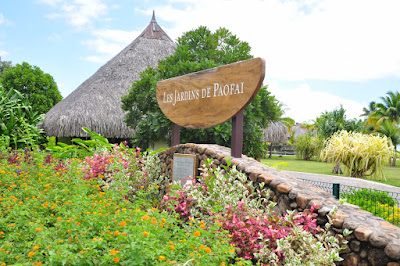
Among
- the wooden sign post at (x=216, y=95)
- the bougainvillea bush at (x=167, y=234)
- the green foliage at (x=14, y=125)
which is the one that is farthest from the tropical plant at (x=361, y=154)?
the green foliage at (x=14, y=125)

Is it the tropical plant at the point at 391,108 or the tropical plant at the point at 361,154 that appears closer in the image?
the tropical plant at the point at 361,154

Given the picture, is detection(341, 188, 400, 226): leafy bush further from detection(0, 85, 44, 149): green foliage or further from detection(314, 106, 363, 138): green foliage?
detection(314, 106, 363, 138): green foliage

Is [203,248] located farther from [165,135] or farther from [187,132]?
[165,135]

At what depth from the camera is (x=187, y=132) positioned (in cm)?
793

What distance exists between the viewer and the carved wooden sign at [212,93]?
434 centimetres

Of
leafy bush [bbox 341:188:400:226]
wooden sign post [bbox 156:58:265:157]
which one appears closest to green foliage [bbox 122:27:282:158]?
wooden sign post [bbox 156:58:265:157]

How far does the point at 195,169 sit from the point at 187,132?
10.1ft

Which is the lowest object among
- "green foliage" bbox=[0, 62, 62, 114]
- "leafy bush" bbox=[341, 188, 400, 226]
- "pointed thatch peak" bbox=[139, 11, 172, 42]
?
"leafy bush" bbox=[341, 188, 400, 226]

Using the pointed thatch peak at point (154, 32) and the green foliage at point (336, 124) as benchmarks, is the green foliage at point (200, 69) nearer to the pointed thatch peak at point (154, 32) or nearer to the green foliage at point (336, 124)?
the pointed thatch peak at point (154, 32)

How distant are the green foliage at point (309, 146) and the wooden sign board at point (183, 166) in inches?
899

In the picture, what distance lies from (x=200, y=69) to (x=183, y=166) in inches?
128

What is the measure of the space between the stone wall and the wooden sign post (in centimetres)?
72

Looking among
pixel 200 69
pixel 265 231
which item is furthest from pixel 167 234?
pixel 200 69

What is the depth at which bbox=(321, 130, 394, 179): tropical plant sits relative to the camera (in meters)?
10.9
